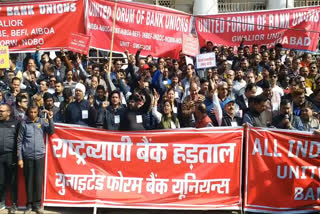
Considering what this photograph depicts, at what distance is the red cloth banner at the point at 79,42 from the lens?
422 inches

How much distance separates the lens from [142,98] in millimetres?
8398

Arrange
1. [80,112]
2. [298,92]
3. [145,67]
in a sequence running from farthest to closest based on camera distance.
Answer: [145,67], [298,92], [80,112]

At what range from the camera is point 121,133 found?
25.7 feet

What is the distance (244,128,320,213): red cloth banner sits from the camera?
7559mm

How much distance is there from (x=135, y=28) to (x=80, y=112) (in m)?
4.19

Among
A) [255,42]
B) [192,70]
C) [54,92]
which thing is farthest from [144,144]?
[255,42]

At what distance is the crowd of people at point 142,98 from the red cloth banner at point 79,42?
1.29 feet

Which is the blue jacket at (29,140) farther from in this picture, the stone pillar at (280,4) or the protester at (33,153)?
the stone pillar at (280,4)

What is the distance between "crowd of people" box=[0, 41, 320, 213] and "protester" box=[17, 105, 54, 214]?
A: 14mm

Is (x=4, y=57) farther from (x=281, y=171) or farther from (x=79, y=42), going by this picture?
(x=281, y=171)

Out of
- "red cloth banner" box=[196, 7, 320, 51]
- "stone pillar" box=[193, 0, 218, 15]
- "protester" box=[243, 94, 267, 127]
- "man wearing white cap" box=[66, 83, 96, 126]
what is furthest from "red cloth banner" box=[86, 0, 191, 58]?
"stone pillar" box=[193, 0, 218, 15]

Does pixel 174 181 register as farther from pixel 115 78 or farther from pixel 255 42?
pixel 255 42

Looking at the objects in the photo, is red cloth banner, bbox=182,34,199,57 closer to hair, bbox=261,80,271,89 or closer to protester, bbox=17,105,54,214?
hair, bbox=261,80,271,89

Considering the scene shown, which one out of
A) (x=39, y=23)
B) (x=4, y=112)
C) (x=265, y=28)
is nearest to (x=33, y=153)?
(x=4, y=112)
